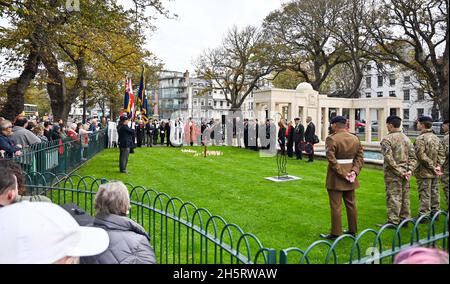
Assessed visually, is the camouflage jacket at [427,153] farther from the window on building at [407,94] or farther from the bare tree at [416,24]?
the window on building at [407,94]

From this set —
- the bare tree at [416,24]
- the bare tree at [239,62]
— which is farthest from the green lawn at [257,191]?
the bare tree at [239,62]

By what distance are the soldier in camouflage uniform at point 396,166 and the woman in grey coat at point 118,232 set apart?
16.4 feet

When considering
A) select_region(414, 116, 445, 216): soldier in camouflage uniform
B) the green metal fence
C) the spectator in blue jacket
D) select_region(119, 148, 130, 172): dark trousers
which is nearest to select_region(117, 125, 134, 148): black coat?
select_region(119, 148, 130, 172): dark trousers

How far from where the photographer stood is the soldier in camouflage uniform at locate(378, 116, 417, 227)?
6.86 metres

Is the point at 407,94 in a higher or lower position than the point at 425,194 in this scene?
higher

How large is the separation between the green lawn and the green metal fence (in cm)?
54

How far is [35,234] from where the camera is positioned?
6.55 feet

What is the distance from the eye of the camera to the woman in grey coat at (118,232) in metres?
3.07

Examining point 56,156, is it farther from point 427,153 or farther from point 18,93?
point 427,153

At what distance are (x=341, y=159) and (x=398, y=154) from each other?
1150 mm

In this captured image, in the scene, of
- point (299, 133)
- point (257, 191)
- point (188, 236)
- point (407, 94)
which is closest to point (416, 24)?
point (299, 133)

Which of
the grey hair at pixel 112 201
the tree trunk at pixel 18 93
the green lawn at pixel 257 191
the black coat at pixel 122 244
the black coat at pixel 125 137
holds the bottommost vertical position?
the green lawn at pixel 257 191
